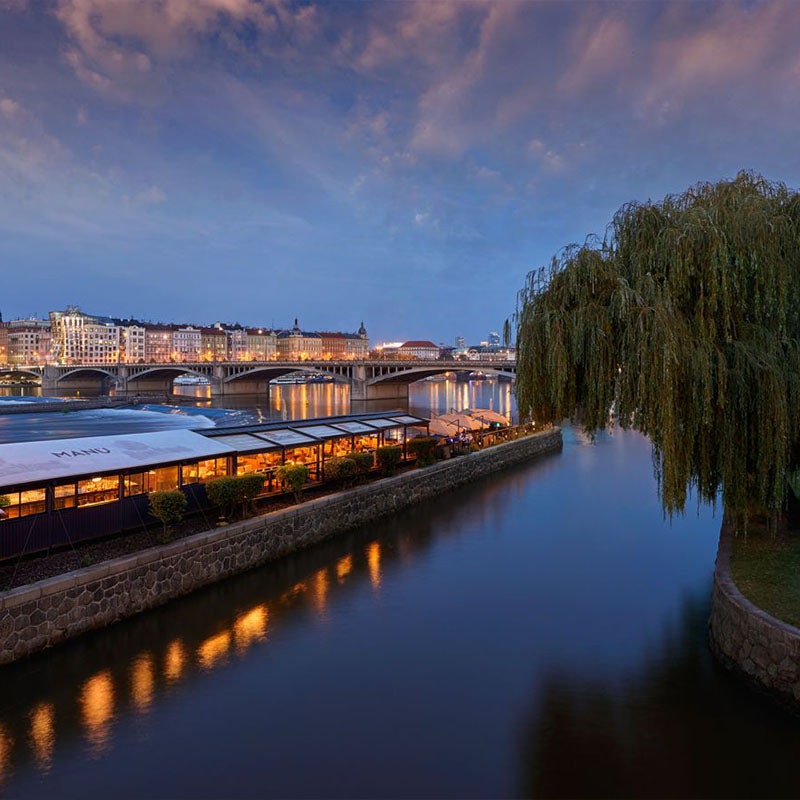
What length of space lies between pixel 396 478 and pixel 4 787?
1685cm

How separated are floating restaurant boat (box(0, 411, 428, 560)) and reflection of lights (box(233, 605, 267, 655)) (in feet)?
13.1

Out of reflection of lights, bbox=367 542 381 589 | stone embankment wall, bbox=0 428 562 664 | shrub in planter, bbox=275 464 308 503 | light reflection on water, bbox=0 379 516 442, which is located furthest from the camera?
light reflection on water, bbox=0 379 516 442

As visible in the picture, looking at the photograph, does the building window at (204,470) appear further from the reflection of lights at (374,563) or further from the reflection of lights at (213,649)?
the reflection of lights at (213,649)

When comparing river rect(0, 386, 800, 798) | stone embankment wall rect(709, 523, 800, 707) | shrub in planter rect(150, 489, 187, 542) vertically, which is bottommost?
river rect(0, 386, 800, 798)

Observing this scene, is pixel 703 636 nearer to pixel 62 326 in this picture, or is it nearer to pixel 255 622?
pixel 255 622

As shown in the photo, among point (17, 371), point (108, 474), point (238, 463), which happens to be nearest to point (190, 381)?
point (17, 371)

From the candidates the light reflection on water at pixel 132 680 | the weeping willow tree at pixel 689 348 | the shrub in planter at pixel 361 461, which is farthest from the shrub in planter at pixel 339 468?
the weeping willow tree at pixel 689 348

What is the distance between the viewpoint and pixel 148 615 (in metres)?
13.5

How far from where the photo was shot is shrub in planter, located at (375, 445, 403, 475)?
81.1 feet

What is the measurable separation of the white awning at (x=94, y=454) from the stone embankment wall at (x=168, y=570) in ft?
8.33

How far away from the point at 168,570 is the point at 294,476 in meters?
5.55

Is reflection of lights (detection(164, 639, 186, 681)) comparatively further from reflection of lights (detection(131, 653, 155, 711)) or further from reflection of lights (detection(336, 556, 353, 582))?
reflection of lights (detection(336, 556, 353, 582))

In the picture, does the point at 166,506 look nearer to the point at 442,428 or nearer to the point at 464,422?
the point at 442,428

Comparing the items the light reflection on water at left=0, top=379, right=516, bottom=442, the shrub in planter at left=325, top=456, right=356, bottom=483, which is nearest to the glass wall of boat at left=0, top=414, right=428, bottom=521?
the shrub in planter at left=325, top=456, right=356, bottom=483
